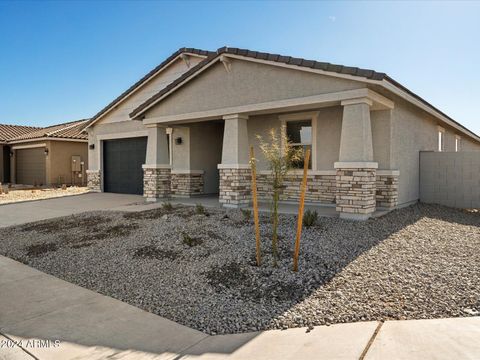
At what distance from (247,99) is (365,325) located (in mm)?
7724

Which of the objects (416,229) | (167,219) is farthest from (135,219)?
(416,229)

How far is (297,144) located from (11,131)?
83.6ft

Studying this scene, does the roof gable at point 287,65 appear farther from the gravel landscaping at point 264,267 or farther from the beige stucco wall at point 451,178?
the beige stucco wall at point 451,178

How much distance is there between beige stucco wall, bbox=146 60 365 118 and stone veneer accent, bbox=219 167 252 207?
80.6 inches

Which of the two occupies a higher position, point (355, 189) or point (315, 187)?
point (355, 189)

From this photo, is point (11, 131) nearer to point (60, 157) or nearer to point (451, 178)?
point (60, 157)

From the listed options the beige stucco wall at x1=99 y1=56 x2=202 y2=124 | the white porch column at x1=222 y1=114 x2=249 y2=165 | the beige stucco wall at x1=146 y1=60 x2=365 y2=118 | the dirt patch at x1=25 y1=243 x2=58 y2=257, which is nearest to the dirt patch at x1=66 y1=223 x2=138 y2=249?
the dirt patch at x1=25 y1=243 x2=58 y2=257

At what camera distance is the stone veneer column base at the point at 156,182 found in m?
12.9

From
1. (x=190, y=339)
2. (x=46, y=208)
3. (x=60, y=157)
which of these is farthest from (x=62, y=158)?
(x=190, y=339)

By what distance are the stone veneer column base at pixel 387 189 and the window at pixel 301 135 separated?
87.6 inches

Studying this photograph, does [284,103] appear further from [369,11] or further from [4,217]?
[4,217]

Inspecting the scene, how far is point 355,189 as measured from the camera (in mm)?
8328

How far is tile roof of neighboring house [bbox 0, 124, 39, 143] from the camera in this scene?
1000 inches

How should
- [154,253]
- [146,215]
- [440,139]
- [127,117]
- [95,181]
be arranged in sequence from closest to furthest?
[154,253]
[146,215]
[440,139]
[127,117]
[95,181]
